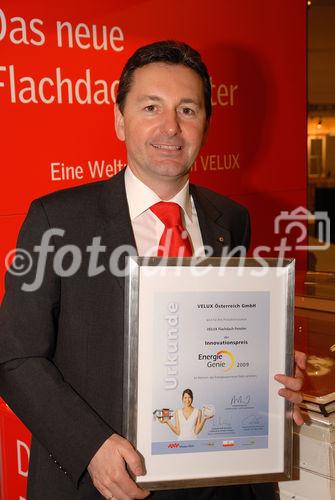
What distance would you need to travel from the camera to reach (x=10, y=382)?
1353 mm

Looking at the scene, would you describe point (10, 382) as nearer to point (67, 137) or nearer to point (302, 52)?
point (67, 137)

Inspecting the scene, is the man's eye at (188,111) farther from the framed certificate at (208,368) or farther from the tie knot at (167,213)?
the framed certificate at (208,368)

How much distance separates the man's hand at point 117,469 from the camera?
1239 mm

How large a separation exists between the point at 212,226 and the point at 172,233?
17cm

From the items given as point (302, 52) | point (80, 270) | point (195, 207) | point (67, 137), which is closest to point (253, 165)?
point (302, 52)

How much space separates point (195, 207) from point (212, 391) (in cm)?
50

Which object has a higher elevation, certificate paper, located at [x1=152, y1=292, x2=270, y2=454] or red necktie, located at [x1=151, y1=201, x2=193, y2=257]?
red necktie, located at [x1=151, y1=201, x2=193, y2=257]

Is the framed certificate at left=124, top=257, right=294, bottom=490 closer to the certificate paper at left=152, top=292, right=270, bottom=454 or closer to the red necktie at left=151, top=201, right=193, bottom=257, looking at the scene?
the certificate paper at left=152, top=292, right=270, bottom=454

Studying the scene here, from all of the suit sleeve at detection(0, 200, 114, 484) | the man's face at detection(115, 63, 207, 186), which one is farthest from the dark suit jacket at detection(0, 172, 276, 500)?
the man's face at detection(115, 63, 207, 186)

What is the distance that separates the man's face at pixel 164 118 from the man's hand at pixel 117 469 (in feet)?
1.97

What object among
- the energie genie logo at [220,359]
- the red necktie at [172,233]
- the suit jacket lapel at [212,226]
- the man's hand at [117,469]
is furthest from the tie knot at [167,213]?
the man's hand at [117,469]

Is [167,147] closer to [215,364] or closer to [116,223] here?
[116,223]

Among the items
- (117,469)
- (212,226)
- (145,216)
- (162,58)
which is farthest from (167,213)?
(117,469)

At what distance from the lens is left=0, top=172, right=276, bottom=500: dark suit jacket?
132 cm
